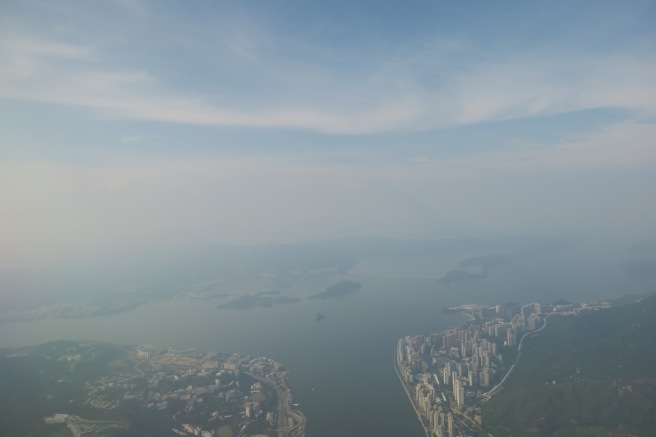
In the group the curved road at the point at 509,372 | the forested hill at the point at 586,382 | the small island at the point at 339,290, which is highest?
the small island at the point at 339,290

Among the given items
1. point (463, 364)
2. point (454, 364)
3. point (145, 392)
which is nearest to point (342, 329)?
point (454, 364)

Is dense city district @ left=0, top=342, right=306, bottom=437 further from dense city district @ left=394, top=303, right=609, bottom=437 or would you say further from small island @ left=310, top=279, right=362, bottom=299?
small island @ left=310, top=279, right=362, bottom=299

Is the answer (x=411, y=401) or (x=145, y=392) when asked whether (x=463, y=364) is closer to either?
(x=411, y=401)

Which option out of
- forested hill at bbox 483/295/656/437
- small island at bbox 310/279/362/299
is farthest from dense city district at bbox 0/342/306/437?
small island at bbox 310/279/362/299

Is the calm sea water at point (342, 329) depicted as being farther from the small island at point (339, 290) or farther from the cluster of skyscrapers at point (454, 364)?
the small island at point (339, 290)

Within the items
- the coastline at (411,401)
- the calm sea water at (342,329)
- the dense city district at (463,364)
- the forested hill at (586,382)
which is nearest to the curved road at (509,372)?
the dense city district at (463,364)

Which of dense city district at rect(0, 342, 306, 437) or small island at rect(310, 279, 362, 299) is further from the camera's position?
small island at rect(310, 279, 362, 299)
